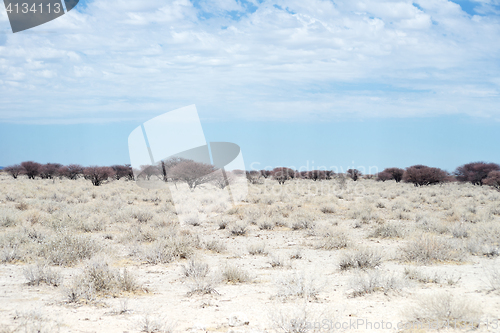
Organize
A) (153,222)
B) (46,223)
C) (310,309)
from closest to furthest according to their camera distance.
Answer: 1. (310,309)
2. (46,223)
3. (153,222)

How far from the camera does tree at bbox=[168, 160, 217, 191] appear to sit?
3617cm

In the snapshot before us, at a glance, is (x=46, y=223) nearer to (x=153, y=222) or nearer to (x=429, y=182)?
(x=153, y=222)

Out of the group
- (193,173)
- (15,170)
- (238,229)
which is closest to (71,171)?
(15,170)

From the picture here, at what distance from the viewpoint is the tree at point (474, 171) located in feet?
167

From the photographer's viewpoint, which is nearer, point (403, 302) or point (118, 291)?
point (403, 302)

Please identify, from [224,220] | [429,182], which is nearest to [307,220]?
[224,220]

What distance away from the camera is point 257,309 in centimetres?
577

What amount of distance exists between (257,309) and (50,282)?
4.04 metres

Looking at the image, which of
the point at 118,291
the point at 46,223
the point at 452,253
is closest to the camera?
the point at 118,291

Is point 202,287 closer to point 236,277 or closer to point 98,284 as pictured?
point 236,277

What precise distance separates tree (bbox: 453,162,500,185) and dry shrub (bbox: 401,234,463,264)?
47927 millimetres

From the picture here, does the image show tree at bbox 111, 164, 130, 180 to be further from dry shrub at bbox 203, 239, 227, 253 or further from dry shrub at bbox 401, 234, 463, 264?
dry shrub at bbox 401, 234, 463, 264

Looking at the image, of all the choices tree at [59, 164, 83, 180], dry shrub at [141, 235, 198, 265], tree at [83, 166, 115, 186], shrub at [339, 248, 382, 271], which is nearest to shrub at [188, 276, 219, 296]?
dry shrub at [141, 235, 198, 265]

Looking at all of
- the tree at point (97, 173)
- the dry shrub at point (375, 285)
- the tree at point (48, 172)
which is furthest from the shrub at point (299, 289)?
the tree at point (48, 172)
